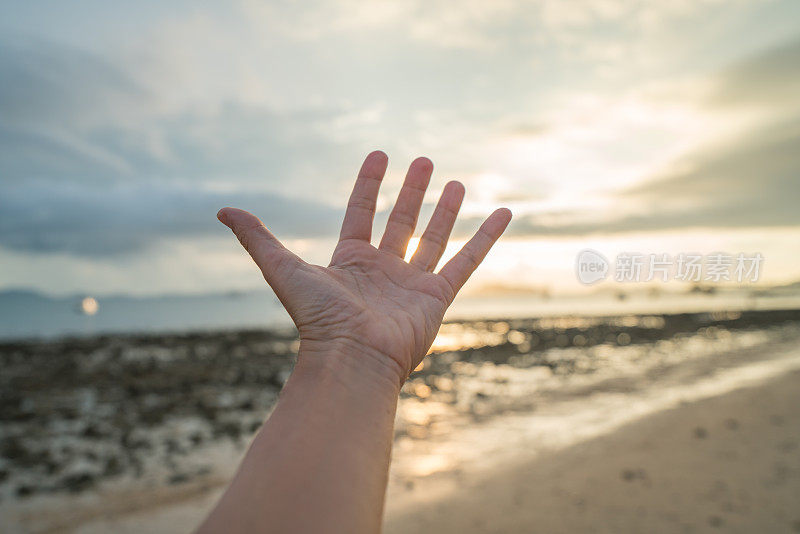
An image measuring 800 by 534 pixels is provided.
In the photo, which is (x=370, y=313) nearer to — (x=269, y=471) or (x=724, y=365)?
(x=269, y=471)

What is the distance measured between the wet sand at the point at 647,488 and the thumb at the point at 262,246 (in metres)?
3.84

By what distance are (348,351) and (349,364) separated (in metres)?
0.07

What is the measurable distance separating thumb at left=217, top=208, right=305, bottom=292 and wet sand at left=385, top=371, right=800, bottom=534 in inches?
151

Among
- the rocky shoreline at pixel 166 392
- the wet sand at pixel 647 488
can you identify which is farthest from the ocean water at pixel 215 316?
the wet sand at pixel 647 488

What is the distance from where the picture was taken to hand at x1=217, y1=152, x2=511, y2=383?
243 centimetres

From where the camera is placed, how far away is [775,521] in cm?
467

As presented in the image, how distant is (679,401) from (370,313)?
9.82m

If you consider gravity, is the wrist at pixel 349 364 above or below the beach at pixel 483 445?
above

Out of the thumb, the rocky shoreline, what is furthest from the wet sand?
the thumb

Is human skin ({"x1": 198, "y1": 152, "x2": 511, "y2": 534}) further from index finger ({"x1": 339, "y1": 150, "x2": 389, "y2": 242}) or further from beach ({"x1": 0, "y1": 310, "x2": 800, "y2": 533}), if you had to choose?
beach ({"x1": 0, "y1": 310, "x2": 800, "y2": 533})

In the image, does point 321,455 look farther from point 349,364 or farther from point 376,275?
point 376,275

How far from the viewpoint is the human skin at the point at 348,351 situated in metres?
1.78

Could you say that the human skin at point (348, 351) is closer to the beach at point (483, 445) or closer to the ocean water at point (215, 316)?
the beach at point (483, 445)

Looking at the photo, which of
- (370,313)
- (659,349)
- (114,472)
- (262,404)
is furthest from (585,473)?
(659,349)
